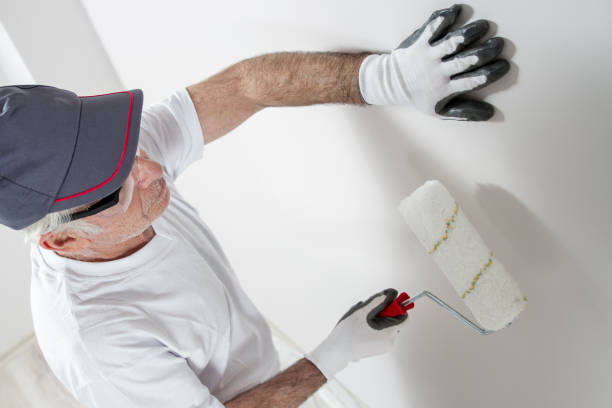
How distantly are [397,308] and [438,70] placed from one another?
1.70ft

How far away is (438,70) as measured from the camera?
2.63 ft

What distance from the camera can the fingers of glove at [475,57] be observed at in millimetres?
730

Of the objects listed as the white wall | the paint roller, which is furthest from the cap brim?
the paint roller

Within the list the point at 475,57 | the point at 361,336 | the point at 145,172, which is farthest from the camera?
the point at 361,336

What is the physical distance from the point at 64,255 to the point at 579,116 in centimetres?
100

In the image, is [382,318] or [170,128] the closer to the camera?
[382,318]

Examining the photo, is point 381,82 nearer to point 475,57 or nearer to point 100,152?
point 475,57

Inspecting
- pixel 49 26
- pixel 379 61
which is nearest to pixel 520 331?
pixel 379 61

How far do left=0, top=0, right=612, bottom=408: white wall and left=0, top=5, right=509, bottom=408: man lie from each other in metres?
0.07

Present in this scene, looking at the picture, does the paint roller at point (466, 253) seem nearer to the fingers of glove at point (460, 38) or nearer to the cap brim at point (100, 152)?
the fingers of glove at point (460, 38)

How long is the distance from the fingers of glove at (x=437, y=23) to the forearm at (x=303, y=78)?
0.16 meters

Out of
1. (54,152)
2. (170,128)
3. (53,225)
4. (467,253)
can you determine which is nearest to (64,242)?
(53,225)

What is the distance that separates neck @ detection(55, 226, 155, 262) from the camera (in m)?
0.97

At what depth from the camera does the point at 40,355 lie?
7.88 ft
